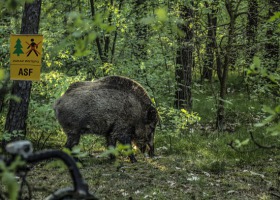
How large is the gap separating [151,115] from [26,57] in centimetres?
370

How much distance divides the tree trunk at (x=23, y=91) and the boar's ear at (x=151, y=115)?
2990 mm

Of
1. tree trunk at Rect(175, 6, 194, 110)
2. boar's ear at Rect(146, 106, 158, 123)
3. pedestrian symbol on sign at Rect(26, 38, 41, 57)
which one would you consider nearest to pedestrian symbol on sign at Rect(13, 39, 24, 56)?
pedestrian symbol on sign at Rect(26, 38, 41, 57)

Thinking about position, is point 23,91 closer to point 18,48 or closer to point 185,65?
point 18,48

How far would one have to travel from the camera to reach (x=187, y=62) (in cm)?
1530

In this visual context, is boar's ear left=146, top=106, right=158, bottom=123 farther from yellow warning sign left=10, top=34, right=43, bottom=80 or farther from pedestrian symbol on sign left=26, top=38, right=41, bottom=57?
pedestrian symbol on sign left=26, top=38, right=41, bottom=57

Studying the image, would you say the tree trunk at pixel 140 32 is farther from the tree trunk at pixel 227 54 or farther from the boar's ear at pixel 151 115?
the boar's ear at pixel 151 115

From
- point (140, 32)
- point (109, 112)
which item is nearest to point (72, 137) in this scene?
point (109, 112)

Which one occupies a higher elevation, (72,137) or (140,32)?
(140,32)

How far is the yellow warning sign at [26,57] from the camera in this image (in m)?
8.83

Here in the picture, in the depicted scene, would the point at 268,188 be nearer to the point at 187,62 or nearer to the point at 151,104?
the point at 151,104

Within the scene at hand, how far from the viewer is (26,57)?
29.1 feet

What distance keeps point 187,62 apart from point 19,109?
274 inches

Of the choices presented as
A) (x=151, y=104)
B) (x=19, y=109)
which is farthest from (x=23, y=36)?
(x=151, y=104)

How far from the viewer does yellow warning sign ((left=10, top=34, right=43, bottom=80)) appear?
8828 millimetres
